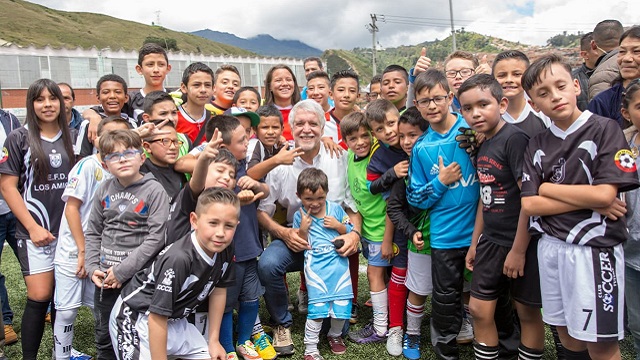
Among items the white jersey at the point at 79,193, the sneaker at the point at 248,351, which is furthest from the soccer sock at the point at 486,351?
the white jersey at the point at 79,193

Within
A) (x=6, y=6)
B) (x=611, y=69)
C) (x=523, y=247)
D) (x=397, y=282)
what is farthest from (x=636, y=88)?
(x=6, y=6)

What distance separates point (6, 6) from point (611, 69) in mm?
110579

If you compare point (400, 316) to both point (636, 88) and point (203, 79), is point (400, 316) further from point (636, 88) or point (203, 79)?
point (203, 79)

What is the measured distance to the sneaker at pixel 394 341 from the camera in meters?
3.65

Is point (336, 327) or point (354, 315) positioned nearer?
point (336, 327)

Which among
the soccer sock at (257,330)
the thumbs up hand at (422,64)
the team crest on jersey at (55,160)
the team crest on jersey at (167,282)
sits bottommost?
the soccer sock at (257,330)

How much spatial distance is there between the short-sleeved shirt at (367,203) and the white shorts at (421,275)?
0.43 metres

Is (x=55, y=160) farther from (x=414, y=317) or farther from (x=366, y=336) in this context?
(x=414, y=317)

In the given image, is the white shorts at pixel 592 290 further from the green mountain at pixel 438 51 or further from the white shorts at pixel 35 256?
the green mountain at pixel 438 51

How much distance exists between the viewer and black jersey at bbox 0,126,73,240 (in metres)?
3.55

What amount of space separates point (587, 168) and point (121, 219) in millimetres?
2870

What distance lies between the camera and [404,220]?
139 inches

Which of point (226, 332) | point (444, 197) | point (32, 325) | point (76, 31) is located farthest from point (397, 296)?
point (76, 31)

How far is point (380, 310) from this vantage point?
12.6ft
